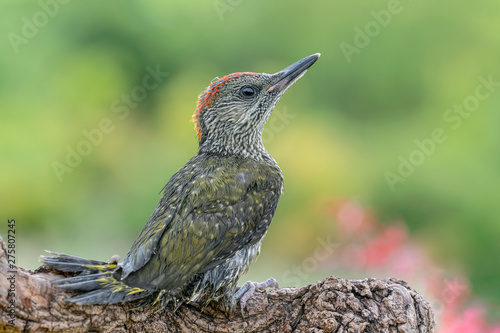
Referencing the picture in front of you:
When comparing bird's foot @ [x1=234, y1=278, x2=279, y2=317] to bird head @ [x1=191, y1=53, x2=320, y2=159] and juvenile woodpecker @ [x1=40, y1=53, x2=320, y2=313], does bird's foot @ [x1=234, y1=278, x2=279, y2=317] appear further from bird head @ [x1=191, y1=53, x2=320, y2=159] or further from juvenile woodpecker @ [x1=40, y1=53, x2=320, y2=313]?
bird head @ [x1=191, y1=53, x2=320, y2=159]

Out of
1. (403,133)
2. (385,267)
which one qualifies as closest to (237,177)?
(385,267)

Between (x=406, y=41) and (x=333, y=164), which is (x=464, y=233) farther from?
(x=406, y=41)

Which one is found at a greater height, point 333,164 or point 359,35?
point 359,35

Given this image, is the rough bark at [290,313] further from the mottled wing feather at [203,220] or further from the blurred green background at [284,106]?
the blurred green background at [284,106]

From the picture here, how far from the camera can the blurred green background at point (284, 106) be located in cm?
552

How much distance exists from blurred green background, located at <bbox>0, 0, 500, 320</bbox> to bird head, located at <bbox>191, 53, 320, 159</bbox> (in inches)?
86.9

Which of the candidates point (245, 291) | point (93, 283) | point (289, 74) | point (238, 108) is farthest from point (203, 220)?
point (289, 74)

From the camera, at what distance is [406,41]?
615cm

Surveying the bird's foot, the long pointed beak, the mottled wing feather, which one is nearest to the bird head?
the long pointed beak

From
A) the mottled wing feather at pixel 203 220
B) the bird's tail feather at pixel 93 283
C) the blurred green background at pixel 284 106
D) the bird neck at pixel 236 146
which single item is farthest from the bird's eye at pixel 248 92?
the blurred green background at pixel 284 106

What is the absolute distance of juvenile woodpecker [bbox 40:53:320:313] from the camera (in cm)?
257

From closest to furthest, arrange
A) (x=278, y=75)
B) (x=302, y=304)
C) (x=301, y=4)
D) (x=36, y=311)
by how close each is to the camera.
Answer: (x=36, y=311) < (x=302, y=304) < (x=278, y=75) < (x=301, y=4)

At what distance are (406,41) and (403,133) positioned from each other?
1.00 meters

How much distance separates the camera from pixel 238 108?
320 cm
